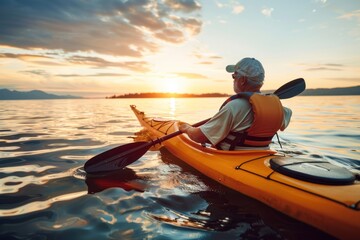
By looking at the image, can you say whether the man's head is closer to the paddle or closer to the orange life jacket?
the orange life jacket

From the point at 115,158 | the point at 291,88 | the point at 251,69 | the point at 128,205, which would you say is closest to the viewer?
the point at 128,205

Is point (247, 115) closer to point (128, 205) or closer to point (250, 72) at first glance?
point (250, 72)

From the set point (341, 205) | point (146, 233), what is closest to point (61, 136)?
point (146, 233)

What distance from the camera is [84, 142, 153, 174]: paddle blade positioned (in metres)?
4.66

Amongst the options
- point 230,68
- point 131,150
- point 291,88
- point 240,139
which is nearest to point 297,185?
point 240,139

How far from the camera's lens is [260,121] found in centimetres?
337

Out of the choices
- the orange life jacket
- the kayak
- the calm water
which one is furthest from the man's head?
the calm water

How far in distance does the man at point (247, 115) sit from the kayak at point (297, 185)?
24 centimetres

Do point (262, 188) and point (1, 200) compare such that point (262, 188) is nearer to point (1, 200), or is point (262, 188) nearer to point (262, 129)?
point (262, 129)

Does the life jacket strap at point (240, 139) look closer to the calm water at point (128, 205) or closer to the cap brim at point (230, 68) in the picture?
the calm water at point (128, 205)

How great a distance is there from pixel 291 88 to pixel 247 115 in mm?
2192

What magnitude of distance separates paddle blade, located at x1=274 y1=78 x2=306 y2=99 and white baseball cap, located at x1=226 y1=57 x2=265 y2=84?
5.54 ft

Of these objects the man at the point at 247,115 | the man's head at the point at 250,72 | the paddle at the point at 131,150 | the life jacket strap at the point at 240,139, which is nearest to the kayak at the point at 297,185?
the life jacket strap at the point at 240,139

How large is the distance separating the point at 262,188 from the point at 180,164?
2460 mm
